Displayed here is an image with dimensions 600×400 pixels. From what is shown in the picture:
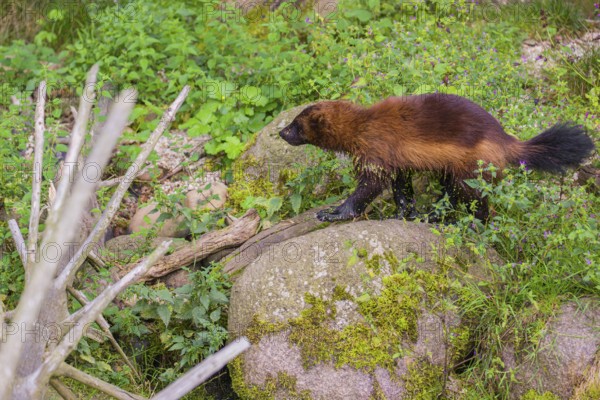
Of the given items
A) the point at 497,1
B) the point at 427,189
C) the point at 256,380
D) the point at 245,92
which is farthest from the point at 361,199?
the point at 497,1

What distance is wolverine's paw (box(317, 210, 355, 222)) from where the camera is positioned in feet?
15.3

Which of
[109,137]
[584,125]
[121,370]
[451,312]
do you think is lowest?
[121,370]

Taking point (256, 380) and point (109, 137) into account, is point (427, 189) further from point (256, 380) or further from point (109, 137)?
point (109, 137)

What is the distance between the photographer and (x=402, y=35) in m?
5.75

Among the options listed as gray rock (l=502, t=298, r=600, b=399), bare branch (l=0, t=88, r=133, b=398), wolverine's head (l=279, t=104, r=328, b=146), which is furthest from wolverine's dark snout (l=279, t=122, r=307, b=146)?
bare branch (l=0, t=88, r=133, b=398)

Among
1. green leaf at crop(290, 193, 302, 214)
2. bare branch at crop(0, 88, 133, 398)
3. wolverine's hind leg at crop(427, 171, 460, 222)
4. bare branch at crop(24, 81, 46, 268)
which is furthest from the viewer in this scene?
green leaf at crop(290, 193, 302, 214)

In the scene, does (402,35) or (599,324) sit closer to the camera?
(599,324)

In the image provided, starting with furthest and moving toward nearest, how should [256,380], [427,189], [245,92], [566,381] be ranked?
[245,92], [427,189], [256,380], [566,381]

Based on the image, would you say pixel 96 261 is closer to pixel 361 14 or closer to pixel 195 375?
pixel 195 375

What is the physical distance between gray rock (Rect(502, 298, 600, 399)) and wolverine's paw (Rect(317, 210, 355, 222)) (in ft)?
4.15

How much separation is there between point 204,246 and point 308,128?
100cm

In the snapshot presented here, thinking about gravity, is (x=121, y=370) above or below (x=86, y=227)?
below

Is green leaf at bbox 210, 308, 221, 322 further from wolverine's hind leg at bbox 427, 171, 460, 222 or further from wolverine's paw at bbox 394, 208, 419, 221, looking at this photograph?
wolverine's hind leg at bbox 427, 171, 460, 222

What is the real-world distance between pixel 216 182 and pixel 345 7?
207 centimetres
